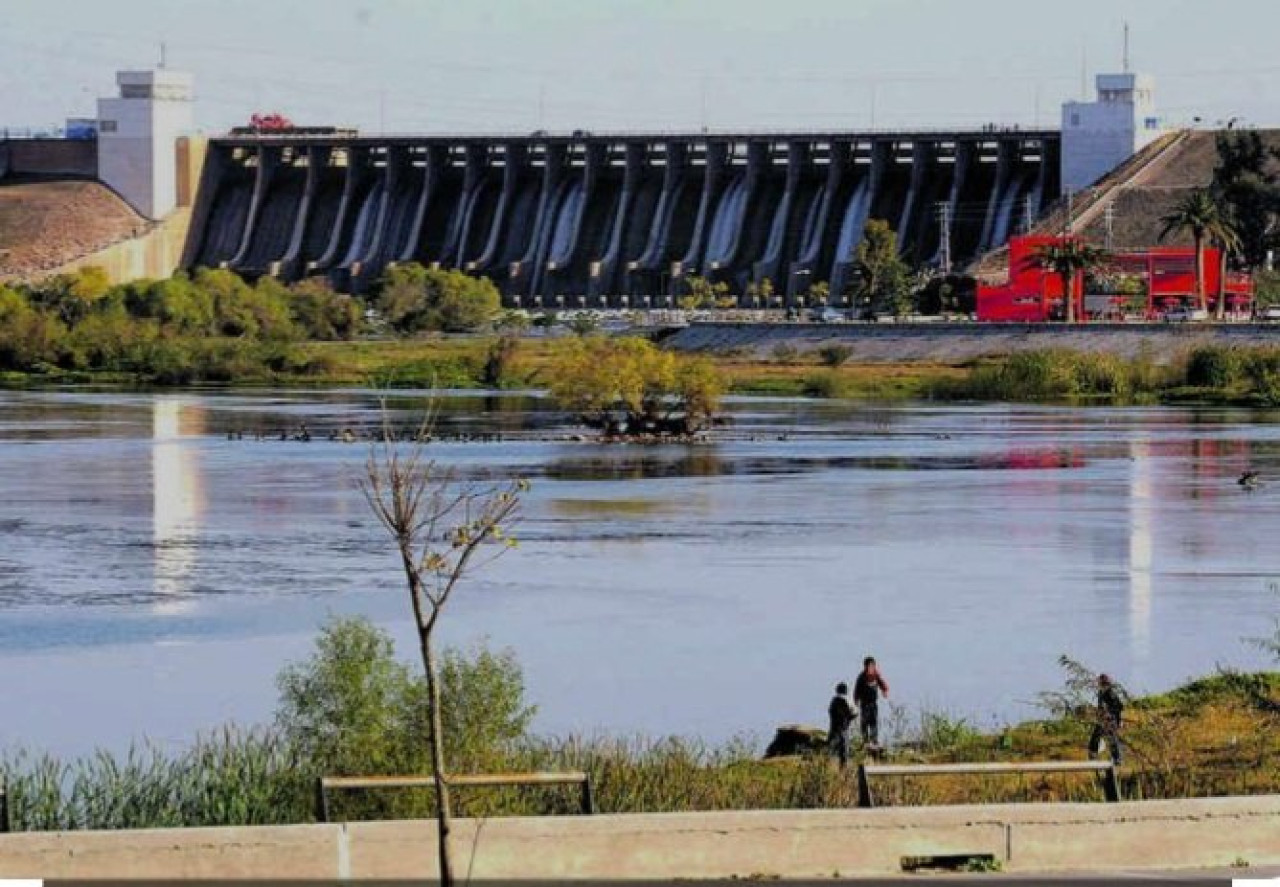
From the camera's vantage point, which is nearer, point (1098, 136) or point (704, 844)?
point (704, 844)

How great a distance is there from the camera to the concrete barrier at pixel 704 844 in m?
19.9

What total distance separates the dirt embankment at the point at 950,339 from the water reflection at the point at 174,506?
33.8 m

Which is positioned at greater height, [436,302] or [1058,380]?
[436,302]

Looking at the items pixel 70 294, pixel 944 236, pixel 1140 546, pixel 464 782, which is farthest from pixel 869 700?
pixel 70 294

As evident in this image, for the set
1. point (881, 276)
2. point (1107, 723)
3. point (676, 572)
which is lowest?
point (1107, 723)

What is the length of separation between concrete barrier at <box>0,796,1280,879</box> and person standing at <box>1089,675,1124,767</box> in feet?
11.7

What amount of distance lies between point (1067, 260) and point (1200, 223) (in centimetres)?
605

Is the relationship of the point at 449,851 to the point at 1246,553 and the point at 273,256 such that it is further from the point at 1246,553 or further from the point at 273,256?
the point at 273,256

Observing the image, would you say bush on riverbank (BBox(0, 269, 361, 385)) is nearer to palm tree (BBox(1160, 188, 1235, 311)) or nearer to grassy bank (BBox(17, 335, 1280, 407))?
grassy bank (BBox(17, 335, 1280, 407))

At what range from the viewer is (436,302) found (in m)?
146

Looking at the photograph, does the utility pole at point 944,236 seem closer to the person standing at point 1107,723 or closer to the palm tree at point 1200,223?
the palm tree at point 1200,223

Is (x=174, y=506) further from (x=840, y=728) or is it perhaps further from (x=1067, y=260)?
(x=1067, y=260)

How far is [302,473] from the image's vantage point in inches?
2697

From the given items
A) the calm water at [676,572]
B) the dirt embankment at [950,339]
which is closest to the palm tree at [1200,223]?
the dirt embankment at [950,339]
